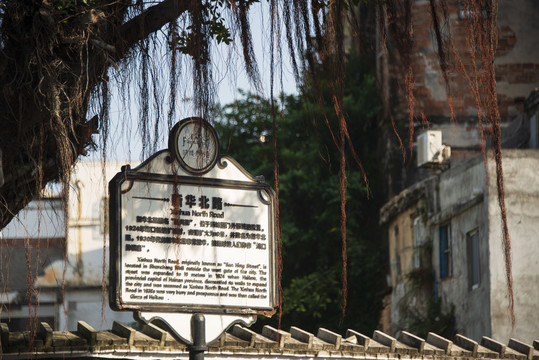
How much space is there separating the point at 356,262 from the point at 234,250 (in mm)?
21063

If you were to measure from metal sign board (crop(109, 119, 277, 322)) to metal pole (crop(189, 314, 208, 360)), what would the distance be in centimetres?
15

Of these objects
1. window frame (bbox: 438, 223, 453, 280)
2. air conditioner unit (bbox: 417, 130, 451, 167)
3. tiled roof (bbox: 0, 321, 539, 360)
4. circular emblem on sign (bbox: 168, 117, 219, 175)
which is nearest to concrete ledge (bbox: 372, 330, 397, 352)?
tiled roof (bbox: 0, 321, 539, 360)

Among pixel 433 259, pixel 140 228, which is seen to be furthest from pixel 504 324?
pixel 140 228

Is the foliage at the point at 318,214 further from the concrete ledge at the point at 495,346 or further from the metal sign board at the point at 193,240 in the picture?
the metal sign board at the point at 193,240

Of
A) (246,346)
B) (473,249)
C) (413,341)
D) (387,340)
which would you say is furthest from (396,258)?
(246,346)

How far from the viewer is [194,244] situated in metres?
7.47

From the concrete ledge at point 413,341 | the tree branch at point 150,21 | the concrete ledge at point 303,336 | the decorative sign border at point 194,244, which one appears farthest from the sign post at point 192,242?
the concrete ledge at point 413,341

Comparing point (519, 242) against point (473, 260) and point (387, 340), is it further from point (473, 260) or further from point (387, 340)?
point (387, 340)

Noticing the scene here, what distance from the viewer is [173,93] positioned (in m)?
5.43

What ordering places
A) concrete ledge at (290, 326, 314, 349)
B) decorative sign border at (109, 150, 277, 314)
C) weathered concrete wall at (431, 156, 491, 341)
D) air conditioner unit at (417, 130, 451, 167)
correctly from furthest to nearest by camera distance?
1. air conditioner unit at (417, 130, 451, 167)
2. weathered concrete wall at (431, 156, 491, 341)
3. concrete ledge at (290, 326, 314, 349)
4. decorative sign border at (109, 150, 277, 314)

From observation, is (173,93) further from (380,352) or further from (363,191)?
(363,191)

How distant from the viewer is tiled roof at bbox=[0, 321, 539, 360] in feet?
28.7

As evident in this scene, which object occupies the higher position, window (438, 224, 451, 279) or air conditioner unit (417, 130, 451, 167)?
air conditioner unit (417, 130, 451, 167)

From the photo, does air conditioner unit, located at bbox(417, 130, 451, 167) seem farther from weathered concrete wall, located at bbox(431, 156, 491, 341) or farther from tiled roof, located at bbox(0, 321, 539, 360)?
tiled roof, located at bbox(0, 321, 539, 360)
